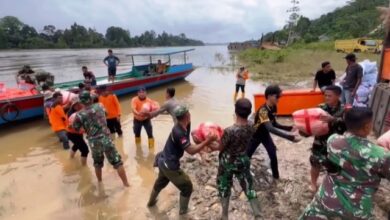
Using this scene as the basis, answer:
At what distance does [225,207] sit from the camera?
389cm

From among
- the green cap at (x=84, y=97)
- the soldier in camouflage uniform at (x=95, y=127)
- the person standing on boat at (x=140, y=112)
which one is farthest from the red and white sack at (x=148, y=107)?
the green cap at (x=84, y=97)

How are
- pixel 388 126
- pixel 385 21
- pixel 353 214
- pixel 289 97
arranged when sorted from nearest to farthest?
pixel 353 214 < pixel 388 126 < pixel 385 21 < pixel 289 97

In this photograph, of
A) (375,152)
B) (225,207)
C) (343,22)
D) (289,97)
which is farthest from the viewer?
(343,22)

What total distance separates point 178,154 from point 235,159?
2.34ft

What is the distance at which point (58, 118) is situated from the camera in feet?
23.8

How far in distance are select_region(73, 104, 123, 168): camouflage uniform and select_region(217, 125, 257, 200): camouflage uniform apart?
6.55 feet

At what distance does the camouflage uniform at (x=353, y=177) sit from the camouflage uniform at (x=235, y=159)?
1.16 meters

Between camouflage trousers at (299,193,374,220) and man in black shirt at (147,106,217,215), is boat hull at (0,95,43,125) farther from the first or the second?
camouflage trousers at (299,193,374,220)

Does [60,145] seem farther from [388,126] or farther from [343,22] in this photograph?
[343,22]

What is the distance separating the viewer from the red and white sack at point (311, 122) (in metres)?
3.54

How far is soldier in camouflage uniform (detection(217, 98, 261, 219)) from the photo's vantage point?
11.5 feet

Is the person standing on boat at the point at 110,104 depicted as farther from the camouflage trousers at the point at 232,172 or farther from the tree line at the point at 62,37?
the tree line at the point at 62,37

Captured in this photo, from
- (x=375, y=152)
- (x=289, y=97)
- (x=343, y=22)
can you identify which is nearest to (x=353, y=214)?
(x=375, y=152)

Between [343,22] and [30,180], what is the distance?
59433 mm
